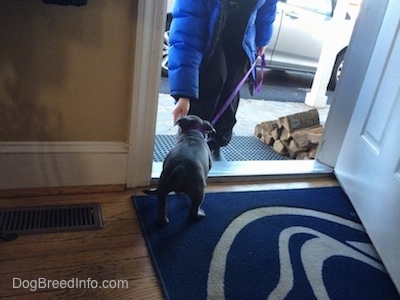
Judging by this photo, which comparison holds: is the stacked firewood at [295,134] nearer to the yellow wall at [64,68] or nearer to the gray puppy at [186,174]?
the gray puppy at [186,174]

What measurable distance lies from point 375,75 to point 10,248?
58.7 inches

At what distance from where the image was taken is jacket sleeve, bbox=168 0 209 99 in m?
1.37

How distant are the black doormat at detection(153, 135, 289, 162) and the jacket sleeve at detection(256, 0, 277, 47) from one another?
0.67 meters

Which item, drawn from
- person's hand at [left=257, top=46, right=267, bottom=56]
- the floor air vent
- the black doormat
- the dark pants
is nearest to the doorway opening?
the black doormat

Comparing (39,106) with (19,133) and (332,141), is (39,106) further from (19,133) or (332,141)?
(332,141)

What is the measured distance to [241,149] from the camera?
2240mm

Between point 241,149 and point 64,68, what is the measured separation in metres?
1.30

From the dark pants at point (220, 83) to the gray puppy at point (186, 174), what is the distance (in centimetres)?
37

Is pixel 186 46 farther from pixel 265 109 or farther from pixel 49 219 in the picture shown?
pixel 265 109

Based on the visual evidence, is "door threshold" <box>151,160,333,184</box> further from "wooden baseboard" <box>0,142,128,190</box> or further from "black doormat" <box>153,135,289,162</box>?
"black doormat" <box>153,135,289,162</box>

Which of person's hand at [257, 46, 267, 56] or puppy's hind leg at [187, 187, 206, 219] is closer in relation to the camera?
puppy's hind leg at [187, 187, 206, 219]

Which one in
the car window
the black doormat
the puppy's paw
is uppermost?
the car window

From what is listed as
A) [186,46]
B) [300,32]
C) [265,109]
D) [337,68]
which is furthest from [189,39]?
[337,68]

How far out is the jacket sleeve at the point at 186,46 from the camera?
1.37m
